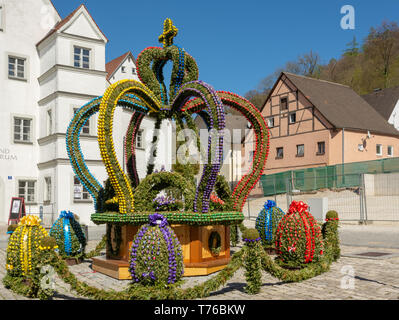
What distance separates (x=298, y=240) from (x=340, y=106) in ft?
114

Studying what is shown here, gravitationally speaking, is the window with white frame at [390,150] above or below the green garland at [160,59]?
above

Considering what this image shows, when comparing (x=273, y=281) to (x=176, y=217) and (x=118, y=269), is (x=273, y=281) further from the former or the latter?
(x=118, y=269)

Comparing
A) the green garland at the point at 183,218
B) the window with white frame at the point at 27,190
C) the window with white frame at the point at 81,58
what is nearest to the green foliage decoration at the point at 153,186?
the green garland at the point at 183,218

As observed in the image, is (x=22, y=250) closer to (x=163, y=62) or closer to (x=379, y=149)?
(x=163, y=62)

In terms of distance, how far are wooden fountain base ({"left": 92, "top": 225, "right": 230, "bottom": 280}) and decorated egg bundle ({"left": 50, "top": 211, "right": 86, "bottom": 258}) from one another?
4.49ft

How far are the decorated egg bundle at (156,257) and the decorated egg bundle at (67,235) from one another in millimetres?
3929

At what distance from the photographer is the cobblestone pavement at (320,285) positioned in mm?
6566

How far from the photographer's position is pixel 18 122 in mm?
24109

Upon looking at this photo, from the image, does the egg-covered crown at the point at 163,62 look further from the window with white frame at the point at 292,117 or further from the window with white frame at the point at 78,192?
the window with white frame at the point at 292,117

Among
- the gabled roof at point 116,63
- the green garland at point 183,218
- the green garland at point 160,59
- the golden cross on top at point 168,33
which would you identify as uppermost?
the gabled roof at point 116,63

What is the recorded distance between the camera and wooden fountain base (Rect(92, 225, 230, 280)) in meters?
8.22

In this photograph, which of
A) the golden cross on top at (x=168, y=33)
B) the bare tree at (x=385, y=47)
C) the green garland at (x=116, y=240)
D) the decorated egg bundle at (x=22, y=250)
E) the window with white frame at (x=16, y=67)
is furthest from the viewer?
the bare tree at (x=385, y=47)

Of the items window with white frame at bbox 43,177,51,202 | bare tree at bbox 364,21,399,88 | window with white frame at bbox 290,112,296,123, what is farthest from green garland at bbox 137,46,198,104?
bare tree at bbox 364,21,399,88
